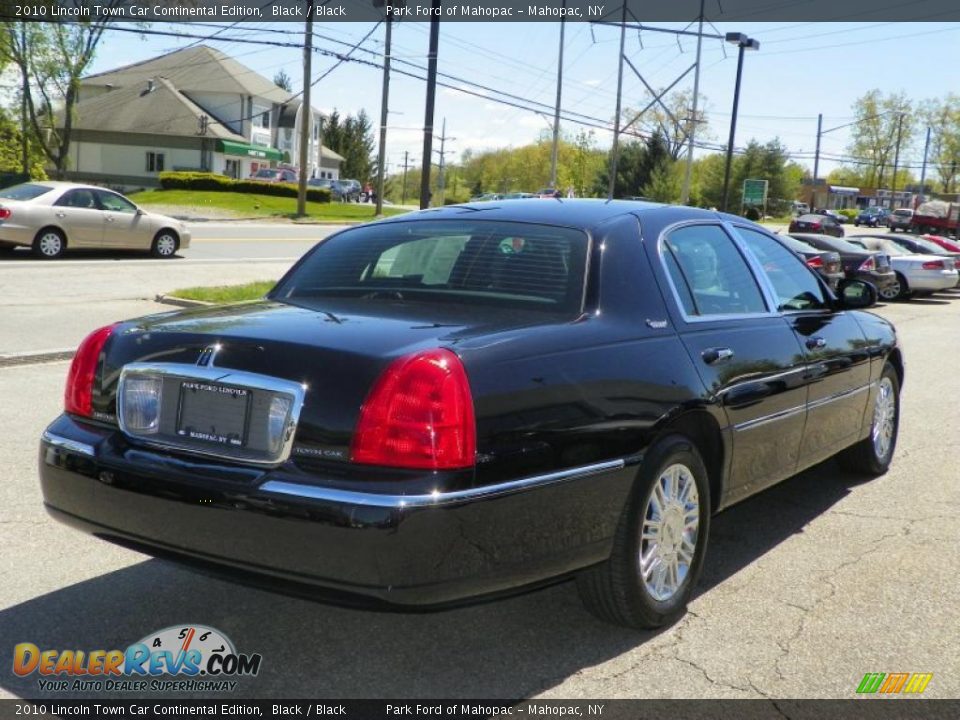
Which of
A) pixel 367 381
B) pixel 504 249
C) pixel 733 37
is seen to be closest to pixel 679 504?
pixel 504 249

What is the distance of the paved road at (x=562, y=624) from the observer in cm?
348

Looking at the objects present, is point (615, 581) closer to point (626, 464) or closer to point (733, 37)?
point (626, 464)

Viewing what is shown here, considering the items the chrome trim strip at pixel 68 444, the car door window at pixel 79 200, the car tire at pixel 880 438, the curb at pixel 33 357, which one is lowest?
the curb at pixel 33 357

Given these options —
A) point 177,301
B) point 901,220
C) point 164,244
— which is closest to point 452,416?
point 177,301

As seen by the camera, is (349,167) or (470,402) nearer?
(470,402)

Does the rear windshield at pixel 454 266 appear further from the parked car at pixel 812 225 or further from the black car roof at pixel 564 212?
the parked car at pixel 812 225

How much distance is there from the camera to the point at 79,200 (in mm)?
19812

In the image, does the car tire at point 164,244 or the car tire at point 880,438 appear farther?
the car tire at point 164,244

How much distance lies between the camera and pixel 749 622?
4.09 m

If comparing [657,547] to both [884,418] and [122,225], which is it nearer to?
[884,418]

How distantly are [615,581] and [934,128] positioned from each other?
12802cm

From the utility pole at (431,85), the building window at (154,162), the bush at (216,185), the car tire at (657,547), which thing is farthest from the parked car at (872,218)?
the car tire at (657,547)

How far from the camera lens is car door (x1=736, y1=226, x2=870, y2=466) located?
204 inches

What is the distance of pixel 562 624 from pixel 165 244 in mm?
19008
